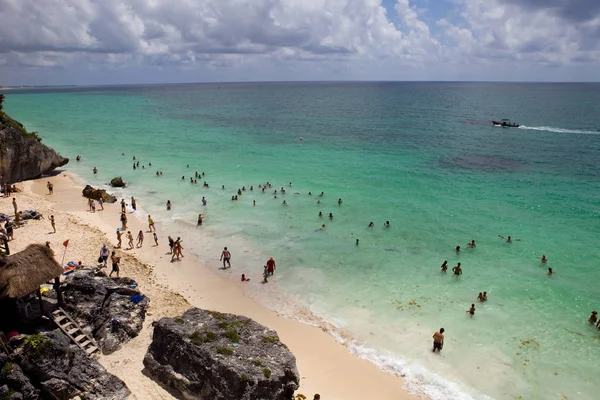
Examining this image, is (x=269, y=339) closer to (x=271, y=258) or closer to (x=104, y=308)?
(x=104, y=308)

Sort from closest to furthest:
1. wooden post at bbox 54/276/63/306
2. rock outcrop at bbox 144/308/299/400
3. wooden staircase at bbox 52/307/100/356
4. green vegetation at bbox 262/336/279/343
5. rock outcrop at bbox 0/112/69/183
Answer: rock outcrop at bbox 144/308/299/400, green vegetation at bbox 262/336/279/343, wooden staircase at bbox 52/307/100/356, wooden post at bbox 54/276/63/306, rock outcrop at bbox 0/112/69/183

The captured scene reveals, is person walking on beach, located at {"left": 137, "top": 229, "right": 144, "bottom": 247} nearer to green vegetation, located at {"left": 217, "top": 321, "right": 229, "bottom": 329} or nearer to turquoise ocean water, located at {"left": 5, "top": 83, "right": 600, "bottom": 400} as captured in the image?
turquoise ocean water, located at {"left": 5, "top": 83, "right": 600, "bottom": 400}

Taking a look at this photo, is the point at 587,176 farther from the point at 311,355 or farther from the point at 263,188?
the point at 311,355

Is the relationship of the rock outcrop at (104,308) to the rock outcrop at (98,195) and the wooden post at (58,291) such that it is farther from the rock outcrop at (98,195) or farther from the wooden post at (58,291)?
the rock outcrop at (98,195)

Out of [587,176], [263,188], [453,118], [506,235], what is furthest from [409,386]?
[453,118]

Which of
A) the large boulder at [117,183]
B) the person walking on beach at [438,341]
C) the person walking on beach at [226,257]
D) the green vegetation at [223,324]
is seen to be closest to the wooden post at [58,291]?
the green vegetation at [223,324]

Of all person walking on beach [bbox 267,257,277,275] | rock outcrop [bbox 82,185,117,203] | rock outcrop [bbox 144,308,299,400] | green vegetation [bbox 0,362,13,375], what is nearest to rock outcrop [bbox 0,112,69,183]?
rock outcrop [bbox 82,185,117,203]

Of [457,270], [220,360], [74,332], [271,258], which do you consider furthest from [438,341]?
[74,332]
